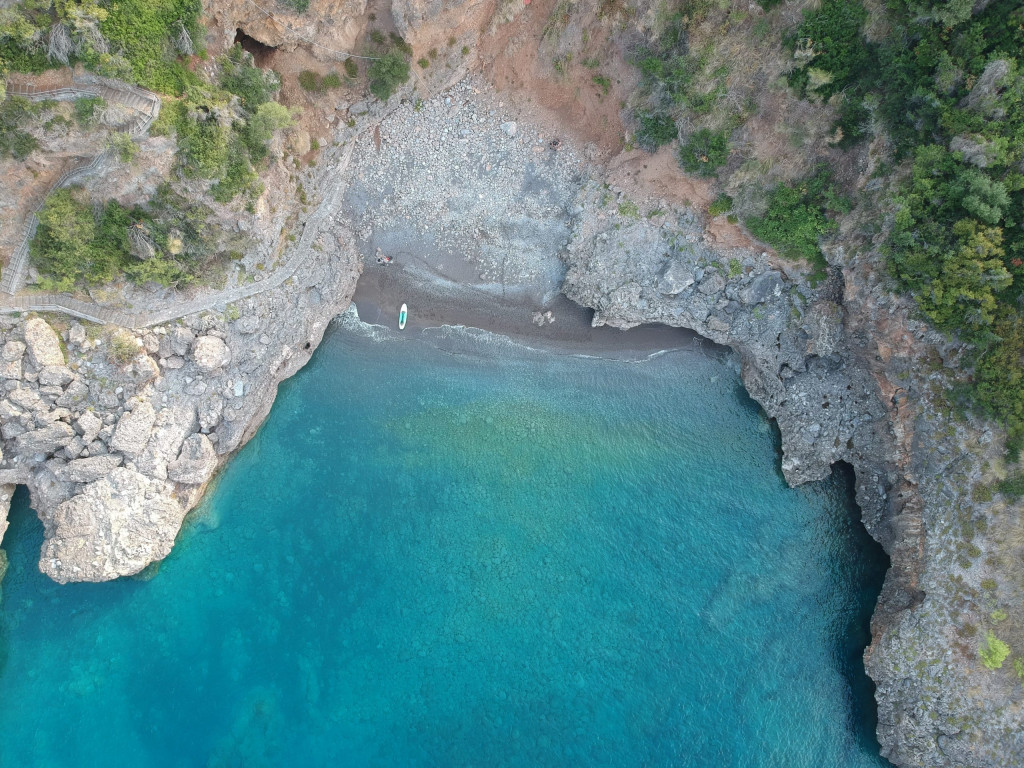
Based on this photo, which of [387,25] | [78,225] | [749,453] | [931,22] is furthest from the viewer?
[749,453]

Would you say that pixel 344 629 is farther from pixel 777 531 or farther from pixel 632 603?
pixel 777 531

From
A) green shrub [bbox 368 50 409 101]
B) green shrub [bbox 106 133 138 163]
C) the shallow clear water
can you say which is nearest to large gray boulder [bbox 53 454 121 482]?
the shallow clear water

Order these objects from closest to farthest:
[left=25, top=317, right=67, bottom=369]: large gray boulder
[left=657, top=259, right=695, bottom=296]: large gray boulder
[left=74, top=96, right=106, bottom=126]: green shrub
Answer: [left=74, top=96, right=106, bottom=126]: green shrub → [left=25, top=317, right=67, bottom=369]: large gray boulder → [left=657, top=259, right=695, bottom=296]: large gray boulder

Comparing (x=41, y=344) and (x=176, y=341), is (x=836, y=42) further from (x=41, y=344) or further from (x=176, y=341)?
(x=41, y=344)

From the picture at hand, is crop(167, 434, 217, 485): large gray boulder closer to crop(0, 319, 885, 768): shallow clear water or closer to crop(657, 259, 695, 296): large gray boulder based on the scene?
crop(0, 319, 885, 768): shallow clear water

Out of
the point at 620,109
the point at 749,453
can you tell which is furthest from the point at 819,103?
the point at 749,453

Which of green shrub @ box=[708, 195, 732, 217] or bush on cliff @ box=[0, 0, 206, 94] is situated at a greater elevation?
green shrub @ box=[708, 195, 732, 217]

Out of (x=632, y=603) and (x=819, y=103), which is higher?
(x=819, y=103)
